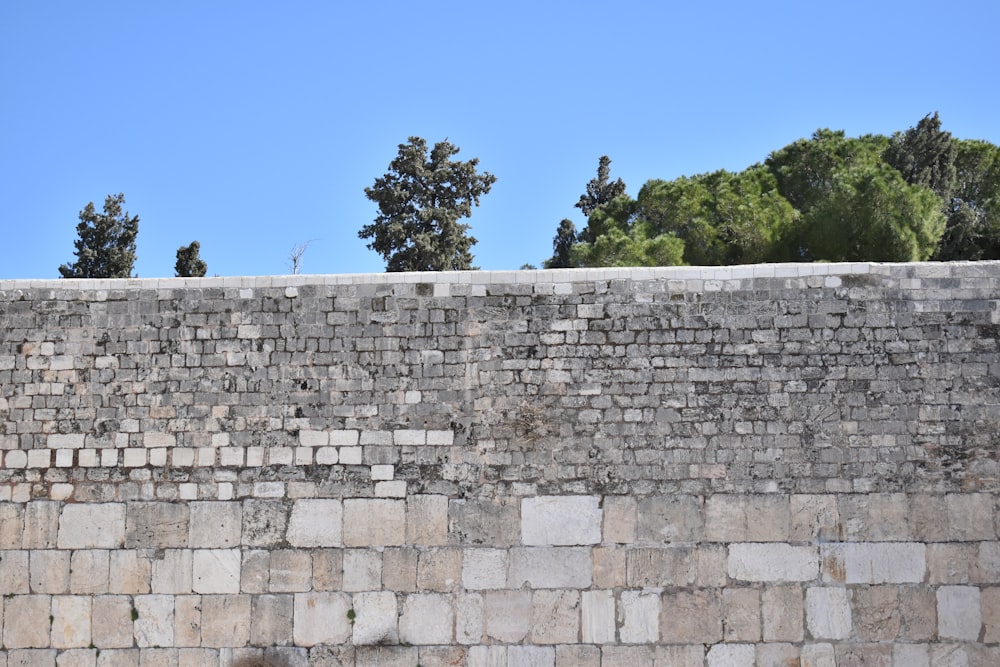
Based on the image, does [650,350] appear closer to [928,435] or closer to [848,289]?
[848,289]

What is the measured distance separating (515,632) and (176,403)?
9.68ft

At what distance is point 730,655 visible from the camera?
764 cm

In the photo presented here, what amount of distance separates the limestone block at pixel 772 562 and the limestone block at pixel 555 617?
114 centimetres

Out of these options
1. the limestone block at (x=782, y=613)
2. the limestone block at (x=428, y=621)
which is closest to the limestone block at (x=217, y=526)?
the limestone block at (x=428, y=621)

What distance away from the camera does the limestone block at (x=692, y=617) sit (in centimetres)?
766

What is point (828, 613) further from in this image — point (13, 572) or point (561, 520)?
point (13, 572)

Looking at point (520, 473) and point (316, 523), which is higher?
point (520, 473)

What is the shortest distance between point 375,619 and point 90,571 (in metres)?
2.11

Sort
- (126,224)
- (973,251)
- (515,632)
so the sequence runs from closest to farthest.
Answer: (515,632) → (973,251) → (126,224)

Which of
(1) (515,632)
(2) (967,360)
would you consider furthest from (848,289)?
(1) (515,632)

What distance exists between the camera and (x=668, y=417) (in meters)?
7.79

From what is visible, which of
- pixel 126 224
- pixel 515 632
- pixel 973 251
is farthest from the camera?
pixel 126 224

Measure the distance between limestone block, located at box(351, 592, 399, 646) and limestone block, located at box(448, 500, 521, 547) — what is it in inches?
25.8

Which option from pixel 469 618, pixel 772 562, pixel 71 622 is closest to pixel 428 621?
pixel 469 618
